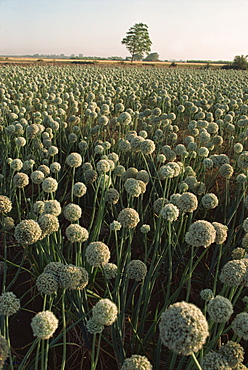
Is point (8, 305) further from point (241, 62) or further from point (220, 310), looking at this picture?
point (241, 62)

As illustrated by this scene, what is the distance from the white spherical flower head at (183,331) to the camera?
1.13m

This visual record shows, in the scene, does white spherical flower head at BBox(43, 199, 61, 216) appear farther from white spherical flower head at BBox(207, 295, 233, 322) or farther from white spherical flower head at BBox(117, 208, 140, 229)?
white spherical flower head at BBox(207, 295, 233, 322)

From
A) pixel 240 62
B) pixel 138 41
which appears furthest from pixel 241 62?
pixel 138 41

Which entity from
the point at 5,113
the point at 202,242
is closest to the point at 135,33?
the point at 5,113

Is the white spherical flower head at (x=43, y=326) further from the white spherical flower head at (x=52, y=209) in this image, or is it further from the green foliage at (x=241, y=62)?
the green foliage at (x=241, y=62)

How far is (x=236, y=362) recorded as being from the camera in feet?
4.63

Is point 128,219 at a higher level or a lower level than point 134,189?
lower

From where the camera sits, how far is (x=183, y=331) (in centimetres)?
113

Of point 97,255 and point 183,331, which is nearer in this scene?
point 183,331

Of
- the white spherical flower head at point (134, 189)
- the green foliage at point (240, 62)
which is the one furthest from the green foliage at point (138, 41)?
the white spherical flower head at point (134, 189)

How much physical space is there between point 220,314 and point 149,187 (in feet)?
8.61

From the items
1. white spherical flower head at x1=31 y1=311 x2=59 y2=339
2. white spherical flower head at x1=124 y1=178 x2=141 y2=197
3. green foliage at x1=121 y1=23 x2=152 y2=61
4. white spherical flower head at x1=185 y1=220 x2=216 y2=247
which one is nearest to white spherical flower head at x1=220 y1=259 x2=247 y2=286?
white spherical flower head at x1=185 y1=220 x2=216 y2=247

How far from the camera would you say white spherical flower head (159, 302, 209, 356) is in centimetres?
113

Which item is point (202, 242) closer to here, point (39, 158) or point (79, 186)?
A: point (79, 186)
